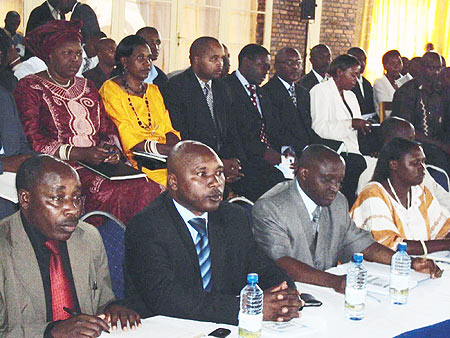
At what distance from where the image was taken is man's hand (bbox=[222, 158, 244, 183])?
526cm

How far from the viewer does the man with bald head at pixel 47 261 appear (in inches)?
101

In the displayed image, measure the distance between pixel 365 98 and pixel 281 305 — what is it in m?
6.04

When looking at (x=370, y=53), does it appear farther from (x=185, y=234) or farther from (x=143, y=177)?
(x=185, y=234)

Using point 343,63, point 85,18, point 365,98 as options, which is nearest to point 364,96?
point 365,98

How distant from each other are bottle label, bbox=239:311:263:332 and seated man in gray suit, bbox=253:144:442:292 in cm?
103

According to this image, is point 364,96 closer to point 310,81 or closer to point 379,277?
point 310,81

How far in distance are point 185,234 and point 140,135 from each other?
6.77 ft

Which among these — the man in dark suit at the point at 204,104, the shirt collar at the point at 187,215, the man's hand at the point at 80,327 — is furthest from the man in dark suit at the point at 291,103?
the man's hand at the point at 80,327

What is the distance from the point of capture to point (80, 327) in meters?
2.40

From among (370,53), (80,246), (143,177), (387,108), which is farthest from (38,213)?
(370,53)

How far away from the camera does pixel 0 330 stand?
253 centimetres

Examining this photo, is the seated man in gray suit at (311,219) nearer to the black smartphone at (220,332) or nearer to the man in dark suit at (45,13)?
the black smartphone at (220,332)

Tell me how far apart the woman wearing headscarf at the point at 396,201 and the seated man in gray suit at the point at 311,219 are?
0.96 feet

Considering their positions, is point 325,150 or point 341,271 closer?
point 341,271
